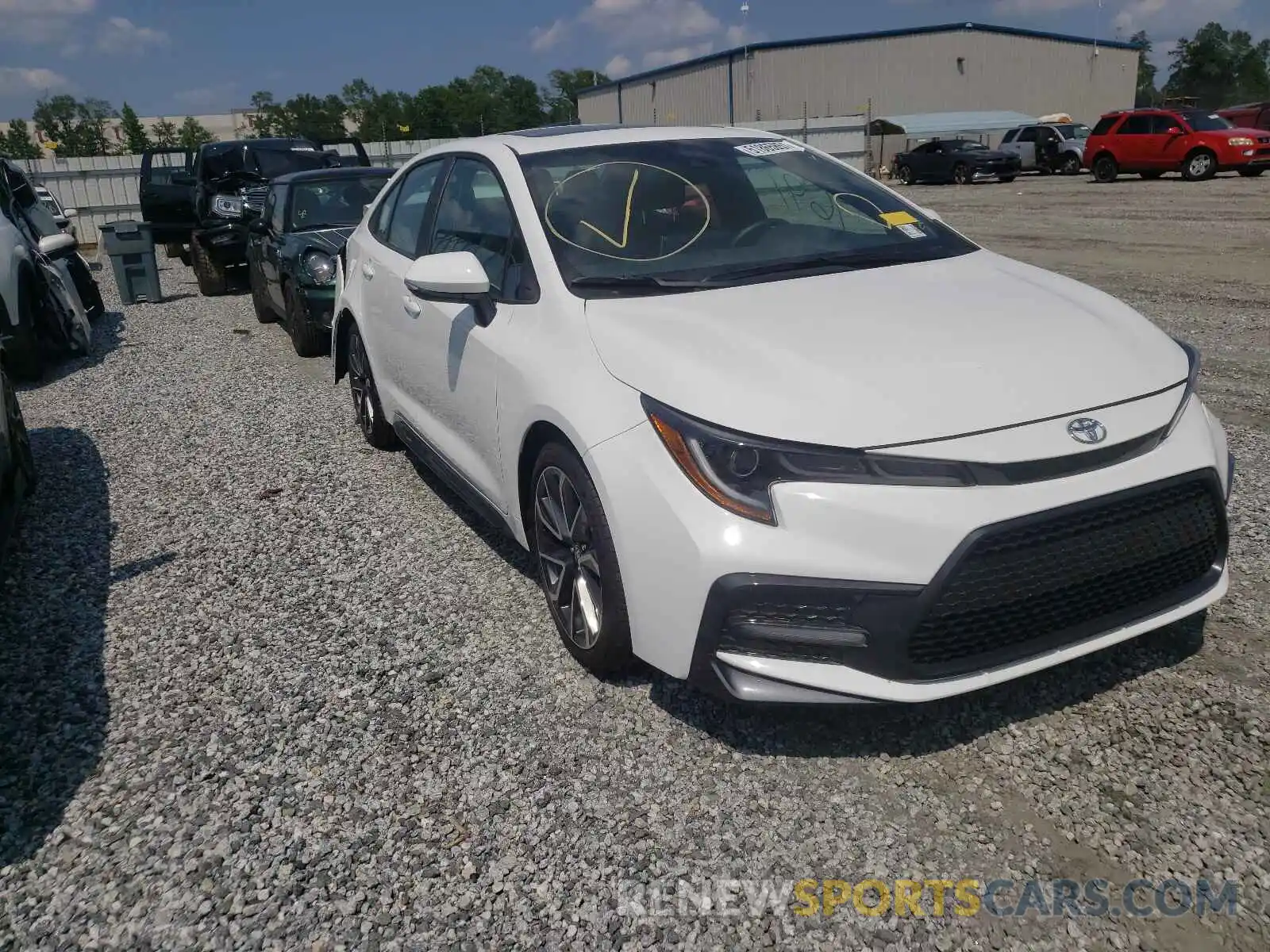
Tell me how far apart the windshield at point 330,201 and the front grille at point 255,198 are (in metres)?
3.28

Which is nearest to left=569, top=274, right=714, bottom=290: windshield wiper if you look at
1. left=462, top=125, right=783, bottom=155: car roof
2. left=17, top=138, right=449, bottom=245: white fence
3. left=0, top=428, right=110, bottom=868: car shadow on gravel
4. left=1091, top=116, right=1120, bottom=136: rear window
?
left=462, top=125, right=783, bottom=155: car roof

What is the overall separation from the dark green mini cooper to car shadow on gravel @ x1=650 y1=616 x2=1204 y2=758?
6359 millimetres

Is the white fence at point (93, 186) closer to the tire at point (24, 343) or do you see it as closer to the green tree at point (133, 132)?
the tire at point (24, 343)

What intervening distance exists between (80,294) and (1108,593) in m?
11.2

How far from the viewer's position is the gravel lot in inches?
90.8

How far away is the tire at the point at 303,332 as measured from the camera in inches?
340

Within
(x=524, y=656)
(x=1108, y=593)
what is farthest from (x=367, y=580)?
(x=1108, y=593)

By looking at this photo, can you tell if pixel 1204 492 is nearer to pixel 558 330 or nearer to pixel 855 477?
pixel 855 477

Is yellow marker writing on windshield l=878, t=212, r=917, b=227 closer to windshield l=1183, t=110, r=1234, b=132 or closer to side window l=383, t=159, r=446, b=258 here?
side window l=383, t=159, r=446, b=258

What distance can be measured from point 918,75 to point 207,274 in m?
48.2

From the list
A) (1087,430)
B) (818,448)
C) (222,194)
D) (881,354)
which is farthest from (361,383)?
(222,194)

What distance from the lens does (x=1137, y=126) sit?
24000 mm

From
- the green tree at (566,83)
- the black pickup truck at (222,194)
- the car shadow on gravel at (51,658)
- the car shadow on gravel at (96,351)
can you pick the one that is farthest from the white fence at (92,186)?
the green tree at (566,83)

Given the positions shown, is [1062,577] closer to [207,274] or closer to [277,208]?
[277,208]
